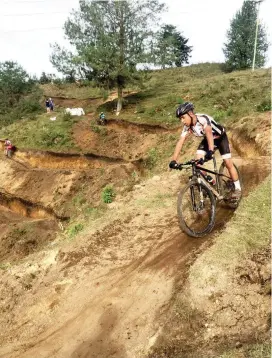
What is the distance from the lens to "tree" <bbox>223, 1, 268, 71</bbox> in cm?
4397

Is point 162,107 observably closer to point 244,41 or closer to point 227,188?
point 227,188

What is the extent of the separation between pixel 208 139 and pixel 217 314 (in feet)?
10.6

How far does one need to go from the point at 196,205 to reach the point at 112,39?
23.0 meters

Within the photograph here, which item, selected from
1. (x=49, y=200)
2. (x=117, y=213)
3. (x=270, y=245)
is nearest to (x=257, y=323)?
(x=270, y=245)

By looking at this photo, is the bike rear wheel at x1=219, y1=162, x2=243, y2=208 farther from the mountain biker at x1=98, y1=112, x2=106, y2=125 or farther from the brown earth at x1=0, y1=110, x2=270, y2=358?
the mountain biker at x1=98, y1=112, x2=106, y2=125

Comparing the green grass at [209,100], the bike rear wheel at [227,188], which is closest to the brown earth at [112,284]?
the bike rear wheel at [227,188]

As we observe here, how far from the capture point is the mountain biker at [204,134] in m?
6.41

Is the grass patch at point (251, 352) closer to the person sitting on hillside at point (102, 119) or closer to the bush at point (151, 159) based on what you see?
the bush at point (151, 159)

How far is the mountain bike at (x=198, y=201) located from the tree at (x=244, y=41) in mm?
43219

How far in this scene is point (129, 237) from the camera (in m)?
7.84

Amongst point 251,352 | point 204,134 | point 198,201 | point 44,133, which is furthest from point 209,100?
point 251,352

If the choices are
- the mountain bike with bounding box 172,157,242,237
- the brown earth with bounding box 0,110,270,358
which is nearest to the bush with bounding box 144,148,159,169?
the brown earth with bounding box 0,110,270,358

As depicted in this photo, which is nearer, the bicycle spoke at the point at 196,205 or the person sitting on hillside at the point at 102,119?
the bicycle spoke at the point at 196,205

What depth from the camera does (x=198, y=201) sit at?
271 inches
